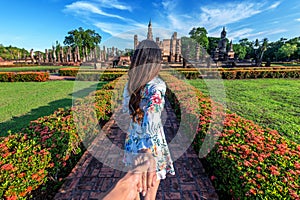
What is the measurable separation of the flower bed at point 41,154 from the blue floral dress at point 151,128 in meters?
Result: 1.13

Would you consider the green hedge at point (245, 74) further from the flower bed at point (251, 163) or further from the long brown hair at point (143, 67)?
the long brown hair at point (143, 67)

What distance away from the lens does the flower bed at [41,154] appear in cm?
176

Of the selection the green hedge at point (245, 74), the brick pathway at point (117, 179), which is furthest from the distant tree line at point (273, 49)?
the brick pathway at point (117, 179)

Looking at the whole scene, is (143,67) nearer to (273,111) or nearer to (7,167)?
(7,167)

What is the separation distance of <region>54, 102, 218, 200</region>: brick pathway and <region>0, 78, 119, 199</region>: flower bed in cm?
21

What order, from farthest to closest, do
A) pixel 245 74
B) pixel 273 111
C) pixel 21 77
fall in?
pixel 245 74
pixel 21 77
pixel 273 111

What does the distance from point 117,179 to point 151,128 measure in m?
2.01

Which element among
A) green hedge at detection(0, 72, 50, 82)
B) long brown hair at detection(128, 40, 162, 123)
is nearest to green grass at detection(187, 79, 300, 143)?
long brown hair at detection(128, 40, 162, 123)

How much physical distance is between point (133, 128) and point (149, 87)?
1.93ft

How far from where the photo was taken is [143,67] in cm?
141

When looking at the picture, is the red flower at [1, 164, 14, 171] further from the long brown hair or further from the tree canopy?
the tree canopy

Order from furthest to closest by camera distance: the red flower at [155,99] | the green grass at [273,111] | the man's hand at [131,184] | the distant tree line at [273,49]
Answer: the distant tree line at [273,49] → the green grass at [273,111] → the red flower at [155,99] → the man's hand at [131,184]

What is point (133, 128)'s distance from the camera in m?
1.75

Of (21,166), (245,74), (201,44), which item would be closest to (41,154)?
(21,166)
